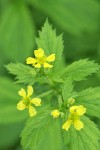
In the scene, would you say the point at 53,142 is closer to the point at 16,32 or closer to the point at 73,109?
the point at 73,109

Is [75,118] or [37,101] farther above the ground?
[37,101]

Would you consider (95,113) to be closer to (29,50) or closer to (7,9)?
(29,50)

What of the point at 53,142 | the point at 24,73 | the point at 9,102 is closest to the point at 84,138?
the point at 24,73

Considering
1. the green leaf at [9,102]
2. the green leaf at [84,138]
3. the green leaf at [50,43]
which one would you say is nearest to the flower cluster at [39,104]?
the green leaf at [84,138]

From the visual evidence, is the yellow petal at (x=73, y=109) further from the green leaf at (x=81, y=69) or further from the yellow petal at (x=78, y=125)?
the green leaf at (x=81, y=69)

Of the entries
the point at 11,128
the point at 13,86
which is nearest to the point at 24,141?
the point at 13,86
